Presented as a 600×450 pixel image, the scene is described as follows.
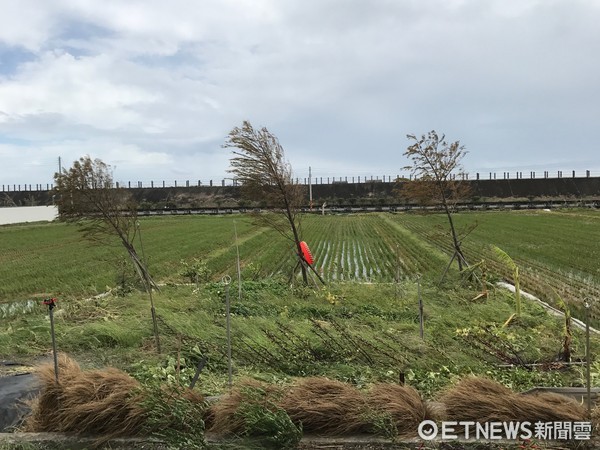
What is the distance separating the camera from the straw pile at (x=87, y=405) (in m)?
4.01

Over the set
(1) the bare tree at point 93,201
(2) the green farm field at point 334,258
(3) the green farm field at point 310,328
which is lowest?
(2) the green farm field at point 334,258

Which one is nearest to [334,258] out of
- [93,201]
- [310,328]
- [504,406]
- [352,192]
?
[93,201]

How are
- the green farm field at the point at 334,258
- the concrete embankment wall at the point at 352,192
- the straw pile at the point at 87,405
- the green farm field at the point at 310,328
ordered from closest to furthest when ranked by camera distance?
the straw pile at the point at 87,405 < the green farm field at the point at 310,328 < the green farm field at the point at 334,258 < the concrete embankment wall at the point at 352,192

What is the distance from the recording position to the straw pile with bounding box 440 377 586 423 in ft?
12.0

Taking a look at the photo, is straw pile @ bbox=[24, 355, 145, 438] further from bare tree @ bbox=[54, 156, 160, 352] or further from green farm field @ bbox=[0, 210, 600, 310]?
Result: green farm field @ bbox=[0, 210, 600, 310]

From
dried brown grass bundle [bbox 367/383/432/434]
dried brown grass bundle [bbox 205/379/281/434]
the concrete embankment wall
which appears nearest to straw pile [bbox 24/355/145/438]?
dried brown grass bundle [bbox 205/379/281/434]

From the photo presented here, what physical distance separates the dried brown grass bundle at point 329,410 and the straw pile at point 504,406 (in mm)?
812

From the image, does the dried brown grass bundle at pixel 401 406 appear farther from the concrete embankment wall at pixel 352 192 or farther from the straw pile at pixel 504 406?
the concrete embankment wall at pixel 352 192

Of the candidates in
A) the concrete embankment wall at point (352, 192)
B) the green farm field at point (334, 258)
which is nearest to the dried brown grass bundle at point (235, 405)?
the green farm field at point (334, 258)

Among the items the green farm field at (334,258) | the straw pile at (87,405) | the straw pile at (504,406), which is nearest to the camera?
the straw pile at (504,406)

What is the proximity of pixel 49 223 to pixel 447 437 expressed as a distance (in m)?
59.6

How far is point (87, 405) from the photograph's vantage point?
4.03 meters

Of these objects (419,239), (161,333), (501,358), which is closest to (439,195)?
(501,358)

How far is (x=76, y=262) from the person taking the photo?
845 inches
